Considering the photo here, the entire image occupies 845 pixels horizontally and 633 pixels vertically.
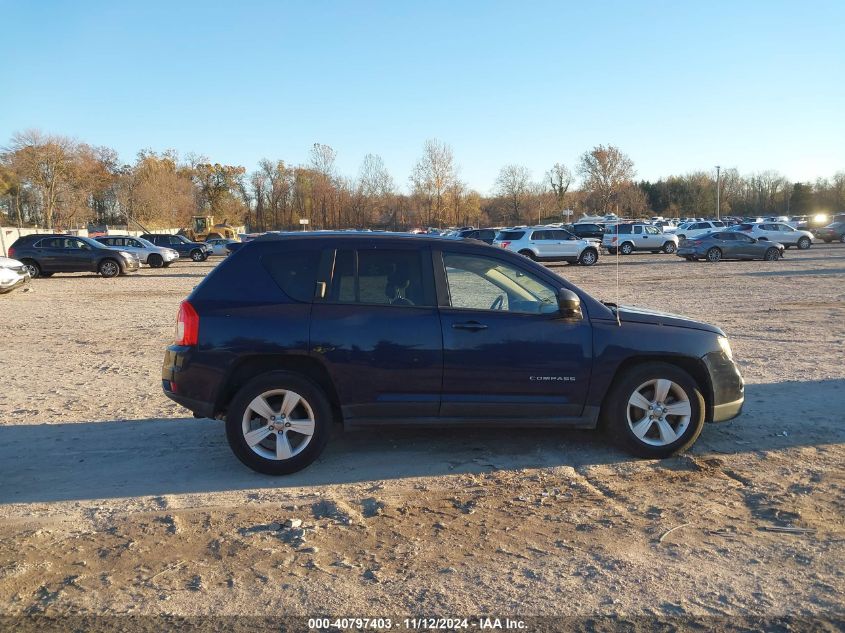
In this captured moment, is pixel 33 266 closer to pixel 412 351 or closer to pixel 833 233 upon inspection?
pixel 412 351

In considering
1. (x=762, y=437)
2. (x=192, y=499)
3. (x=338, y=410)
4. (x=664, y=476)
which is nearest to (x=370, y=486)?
(x=338, y=410)

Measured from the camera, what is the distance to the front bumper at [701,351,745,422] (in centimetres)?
553

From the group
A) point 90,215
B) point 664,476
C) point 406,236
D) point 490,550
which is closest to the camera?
point 490,550

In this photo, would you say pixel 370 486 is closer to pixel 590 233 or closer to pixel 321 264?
pixel 321 264

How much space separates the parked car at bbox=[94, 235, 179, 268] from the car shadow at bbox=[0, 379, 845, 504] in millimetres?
30699

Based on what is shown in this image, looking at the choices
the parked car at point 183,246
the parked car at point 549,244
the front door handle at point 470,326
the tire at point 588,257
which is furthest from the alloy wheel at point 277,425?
the parked car at point 183,246

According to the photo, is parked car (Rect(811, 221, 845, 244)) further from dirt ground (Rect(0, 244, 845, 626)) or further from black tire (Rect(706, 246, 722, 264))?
dirt ground (Rect(0, 244, 845, 626))

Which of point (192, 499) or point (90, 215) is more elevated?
point (90, 215)

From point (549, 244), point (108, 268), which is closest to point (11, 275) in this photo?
A: point (108, 268)

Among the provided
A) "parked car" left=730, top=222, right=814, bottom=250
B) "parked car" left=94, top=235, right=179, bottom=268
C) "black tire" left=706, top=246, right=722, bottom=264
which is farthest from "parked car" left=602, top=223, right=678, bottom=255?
"parked car" left=94, top=235, right=179, bottom=268

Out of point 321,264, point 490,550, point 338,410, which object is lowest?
point 490,550

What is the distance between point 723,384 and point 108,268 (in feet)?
90.3

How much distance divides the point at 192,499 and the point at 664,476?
3503mm

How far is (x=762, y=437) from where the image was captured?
603 centimetres
